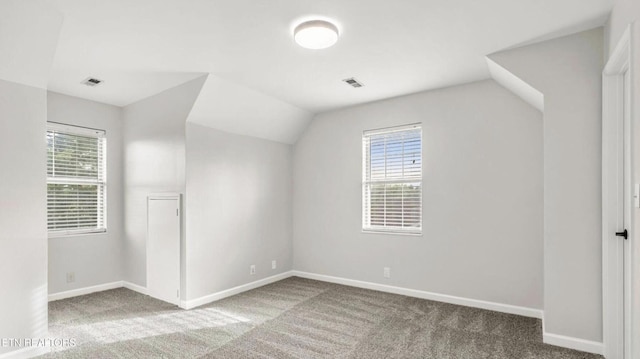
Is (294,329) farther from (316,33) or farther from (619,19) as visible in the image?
(619,19)

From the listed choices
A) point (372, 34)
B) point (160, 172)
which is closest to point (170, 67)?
point (160, 172)

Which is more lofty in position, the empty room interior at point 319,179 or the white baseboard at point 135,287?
the empty room interior at point 319,179

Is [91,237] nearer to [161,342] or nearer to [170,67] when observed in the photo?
[161,342]

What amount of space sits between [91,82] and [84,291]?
8.77ft

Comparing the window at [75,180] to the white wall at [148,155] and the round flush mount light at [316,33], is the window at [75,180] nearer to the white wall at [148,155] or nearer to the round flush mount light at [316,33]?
→ the white wall at [148,155]

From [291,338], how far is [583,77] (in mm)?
3368

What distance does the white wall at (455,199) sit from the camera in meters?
3.47

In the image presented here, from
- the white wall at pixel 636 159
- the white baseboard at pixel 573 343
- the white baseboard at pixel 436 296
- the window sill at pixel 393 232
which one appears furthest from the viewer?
Answer: the window sill at pixel 393 232

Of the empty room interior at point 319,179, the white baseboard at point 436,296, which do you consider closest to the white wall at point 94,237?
the empty room interior at point 319,179

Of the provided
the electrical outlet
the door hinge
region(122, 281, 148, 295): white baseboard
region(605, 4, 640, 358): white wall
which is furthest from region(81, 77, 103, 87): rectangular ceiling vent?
the door hinge

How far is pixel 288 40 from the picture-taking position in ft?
9.05

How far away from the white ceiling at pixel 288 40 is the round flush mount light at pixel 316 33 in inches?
2.6

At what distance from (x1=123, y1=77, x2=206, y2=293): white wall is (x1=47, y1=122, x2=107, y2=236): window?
12.7 inches

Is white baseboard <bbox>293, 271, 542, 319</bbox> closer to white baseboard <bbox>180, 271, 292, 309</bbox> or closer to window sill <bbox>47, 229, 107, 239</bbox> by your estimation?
white baseboard <bbox>180, 271, 292, 309</bbox>
